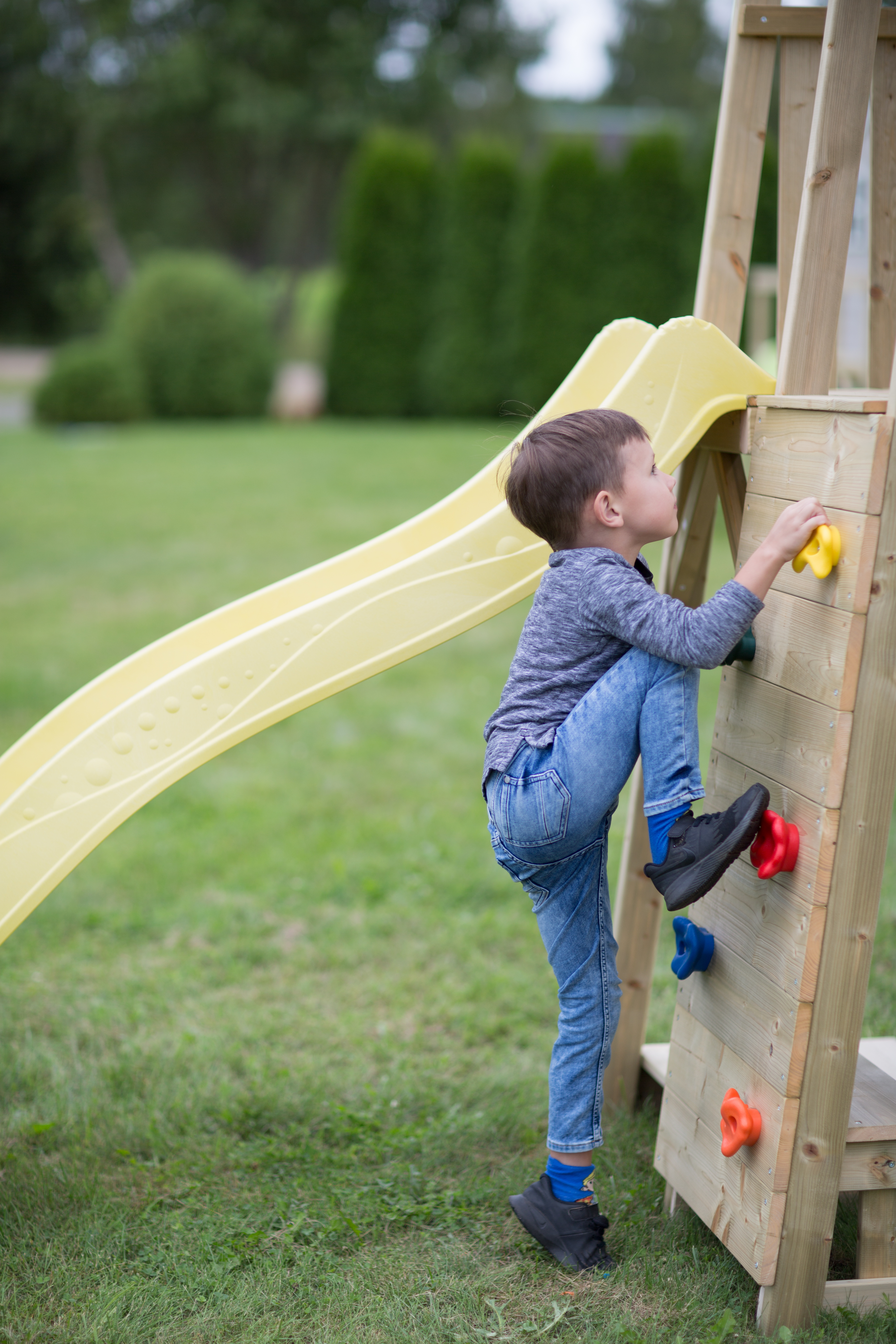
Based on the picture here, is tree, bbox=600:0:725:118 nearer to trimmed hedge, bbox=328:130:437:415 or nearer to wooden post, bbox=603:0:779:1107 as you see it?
trimmed hedge, bbox=328:130:437:415

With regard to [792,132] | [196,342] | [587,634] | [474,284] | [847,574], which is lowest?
[587,634]

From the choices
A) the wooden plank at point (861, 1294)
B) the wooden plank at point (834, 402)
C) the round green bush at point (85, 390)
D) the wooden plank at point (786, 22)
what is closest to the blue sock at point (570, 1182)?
the wooden plank at point (861, 1294)

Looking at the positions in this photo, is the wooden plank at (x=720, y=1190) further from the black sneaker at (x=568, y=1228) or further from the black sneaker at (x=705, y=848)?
the black sneaker at (x=705, y=848)

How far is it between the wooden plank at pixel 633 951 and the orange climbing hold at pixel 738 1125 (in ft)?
1.91

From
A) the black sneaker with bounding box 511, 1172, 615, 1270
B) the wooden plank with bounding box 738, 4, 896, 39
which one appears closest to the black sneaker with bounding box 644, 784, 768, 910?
the black sneaker with bounding box 511, 1172, 615, 1270

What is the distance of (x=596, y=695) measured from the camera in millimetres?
2014

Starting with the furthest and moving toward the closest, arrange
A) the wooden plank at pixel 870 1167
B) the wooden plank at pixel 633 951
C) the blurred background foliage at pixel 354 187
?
the blurred background foliage at pixel 354 187 < the wooden plank at pixel 633 951 < the wooden plank at pixel 870 1167

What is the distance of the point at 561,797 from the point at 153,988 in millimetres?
1972

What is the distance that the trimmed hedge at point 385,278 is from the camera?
1627 centimetres

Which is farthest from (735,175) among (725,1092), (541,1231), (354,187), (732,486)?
(354,187)

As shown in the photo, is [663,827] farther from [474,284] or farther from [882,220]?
[474,284]

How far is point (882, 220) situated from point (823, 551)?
3.59ft

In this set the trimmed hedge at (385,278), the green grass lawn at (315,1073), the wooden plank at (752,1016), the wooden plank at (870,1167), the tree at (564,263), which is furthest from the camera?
the trimmed hedge at (385,278)

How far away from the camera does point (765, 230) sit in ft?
41.3
